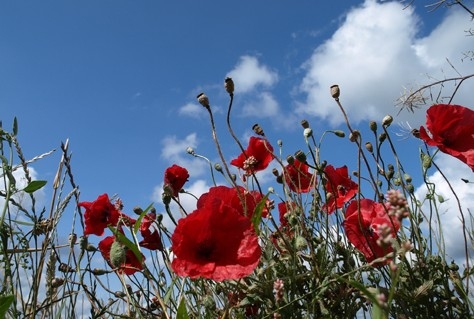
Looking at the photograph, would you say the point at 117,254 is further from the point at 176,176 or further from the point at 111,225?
the point at 176,176

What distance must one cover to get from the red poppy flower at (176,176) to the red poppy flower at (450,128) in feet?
2.72

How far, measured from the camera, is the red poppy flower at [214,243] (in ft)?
4.12

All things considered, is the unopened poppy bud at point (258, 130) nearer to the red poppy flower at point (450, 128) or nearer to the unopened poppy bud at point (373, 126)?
the unopened poppy bud at point (373, 126)

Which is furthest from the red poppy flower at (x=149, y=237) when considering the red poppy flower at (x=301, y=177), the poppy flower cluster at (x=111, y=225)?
the red poppy flower at (x=301, y=177)

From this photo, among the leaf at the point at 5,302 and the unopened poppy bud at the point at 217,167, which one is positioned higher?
the unopened poppy bud at the point at 217,167

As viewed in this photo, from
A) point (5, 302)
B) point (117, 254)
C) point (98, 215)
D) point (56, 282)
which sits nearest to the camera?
point (5, 302)

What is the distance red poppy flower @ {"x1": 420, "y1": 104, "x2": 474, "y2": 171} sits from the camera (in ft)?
5.35

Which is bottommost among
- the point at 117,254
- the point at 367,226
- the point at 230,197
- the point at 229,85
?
the point at 367,226

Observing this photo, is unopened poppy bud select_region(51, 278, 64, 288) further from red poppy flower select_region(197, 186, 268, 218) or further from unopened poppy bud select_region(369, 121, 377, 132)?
unopened poppy bud select_region(369, 121, 377, 132)

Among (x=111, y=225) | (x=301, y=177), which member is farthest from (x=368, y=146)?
(x=111, y=225)

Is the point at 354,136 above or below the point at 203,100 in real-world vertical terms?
below

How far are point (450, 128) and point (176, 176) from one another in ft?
3.08

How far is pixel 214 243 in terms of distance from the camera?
135 centimetres

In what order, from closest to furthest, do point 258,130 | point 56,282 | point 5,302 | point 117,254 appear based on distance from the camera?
point 5,302
point 117,254
point 56,282
point 258,130
